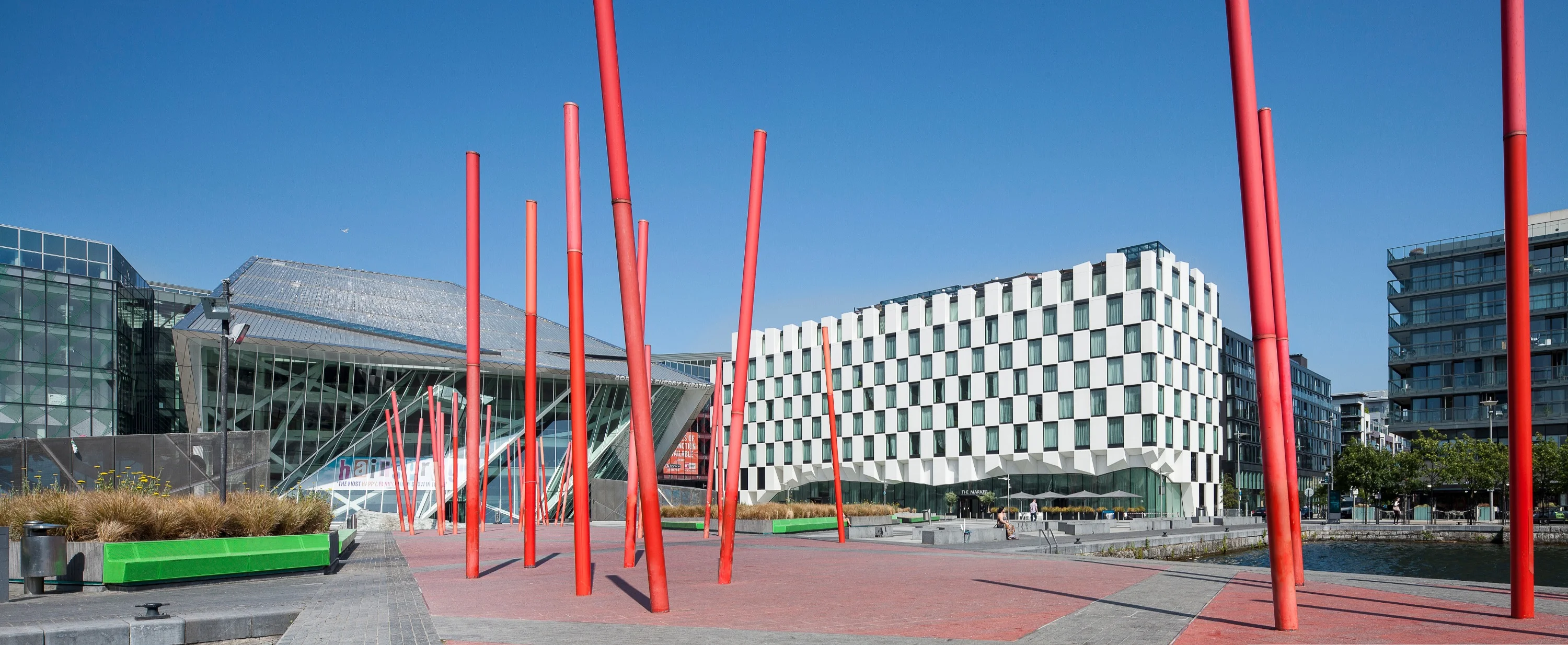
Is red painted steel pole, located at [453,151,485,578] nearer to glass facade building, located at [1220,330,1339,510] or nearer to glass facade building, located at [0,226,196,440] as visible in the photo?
glass facade building, located at [0,226,196,440]

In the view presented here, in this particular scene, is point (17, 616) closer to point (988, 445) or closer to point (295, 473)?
point (295, 473)

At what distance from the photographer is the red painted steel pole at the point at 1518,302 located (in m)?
10.3

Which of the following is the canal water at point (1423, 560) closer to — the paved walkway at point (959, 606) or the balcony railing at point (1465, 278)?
the paved walkway at point (959, 606)

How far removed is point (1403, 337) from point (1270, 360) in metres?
82.3

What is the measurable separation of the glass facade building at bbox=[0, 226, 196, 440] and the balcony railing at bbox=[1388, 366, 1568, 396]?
8294cm

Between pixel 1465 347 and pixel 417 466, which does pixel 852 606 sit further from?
pixel 1465 347

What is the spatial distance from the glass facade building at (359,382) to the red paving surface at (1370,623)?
36.7 meters

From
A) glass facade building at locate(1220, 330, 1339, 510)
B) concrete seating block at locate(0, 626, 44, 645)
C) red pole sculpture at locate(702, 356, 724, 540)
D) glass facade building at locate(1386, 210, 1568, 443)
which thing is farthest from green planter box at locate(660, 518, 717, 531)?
glass facade building at locate(1386, 210, 1568, 443)

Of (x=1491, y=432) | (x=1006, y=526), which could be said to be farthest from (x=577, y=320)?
(x=1491, y=432)

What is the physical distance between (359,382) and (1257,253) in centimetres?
5234

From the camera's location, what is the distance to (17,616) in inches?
474

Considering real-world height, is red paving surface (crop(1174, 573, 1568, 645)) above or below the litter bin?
below

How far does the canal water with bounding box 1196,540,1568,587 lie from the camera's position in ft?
109

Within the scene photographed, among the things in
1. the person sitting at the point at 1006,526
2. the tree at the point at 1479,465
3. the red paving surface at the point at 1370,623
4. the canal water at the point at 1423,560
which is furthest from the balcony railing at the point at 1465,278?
the red paving surface at the point at 1370,623
